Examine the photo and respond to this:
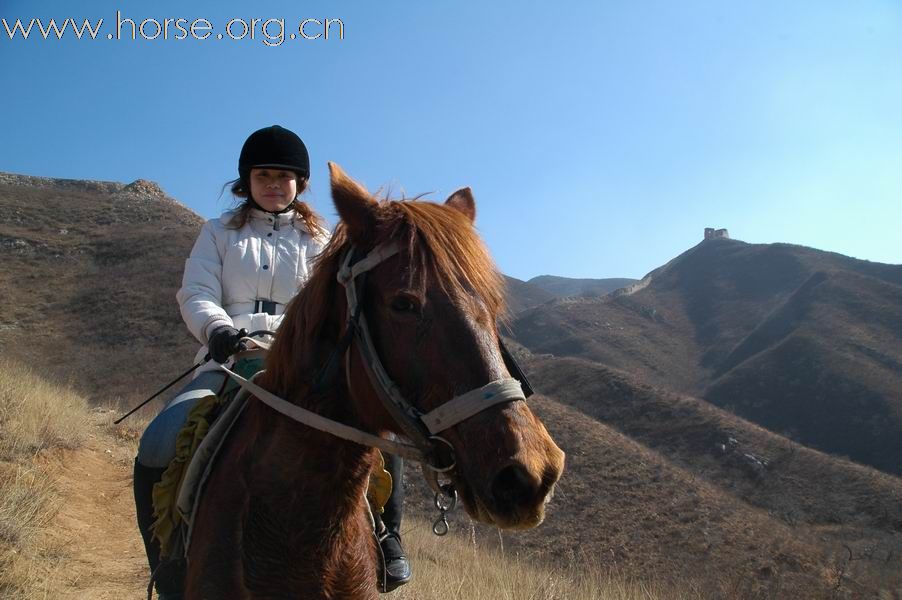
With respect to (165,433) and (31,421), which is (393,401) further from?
(31,421)

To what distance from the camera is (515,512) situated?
1684 millimetres

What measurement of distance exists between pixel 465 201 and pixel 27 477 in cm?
723

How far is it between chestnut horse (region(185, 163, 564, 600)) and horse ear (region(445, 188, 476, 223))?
41 centimetres

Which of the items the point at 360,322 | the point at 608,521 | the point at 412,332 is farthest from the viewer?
the point at 608,521

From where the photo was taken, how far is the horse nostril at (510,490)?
66.3 inches

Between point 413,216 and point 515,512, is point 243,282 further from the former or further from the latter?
point 515,512

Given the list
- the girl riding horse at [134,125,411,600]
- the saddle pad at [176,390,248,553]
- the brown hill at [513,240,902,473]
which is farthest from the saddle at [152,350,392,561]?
the brown hill at [513,240,902,473]

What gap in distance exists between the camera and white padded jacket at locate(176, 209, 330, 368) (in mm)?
3385

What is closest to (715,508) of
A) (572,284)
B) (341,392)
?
(341,392)

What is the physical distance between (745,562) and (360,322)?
→ 1710 centimetres

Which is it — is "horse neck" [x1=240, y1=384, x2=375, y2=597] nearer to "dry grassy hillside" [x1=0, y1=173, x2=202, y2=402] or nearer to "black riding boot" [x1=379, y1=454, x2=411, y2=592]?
"black riding boot" [x1=379, y1=454, x2=411, y2=592]

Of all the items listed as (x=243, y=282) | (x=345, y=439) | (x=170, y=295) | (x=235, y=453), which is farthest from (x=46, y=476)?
(x=170, y=295)

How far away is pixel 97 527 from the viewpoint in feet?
25.2

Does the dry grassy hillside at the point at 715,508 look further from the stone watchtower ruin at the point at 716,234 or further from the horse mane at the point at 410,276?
the stone watchtower ruin at the point at 716,234
